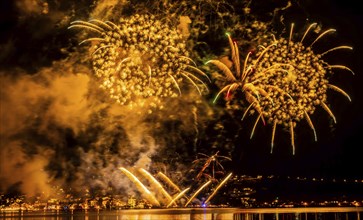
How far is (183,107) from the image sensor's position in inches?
971

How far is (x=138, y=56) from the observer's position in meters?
21.2

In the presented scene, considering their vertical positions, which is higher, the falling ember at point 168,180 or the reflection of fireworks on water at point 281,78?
the reflection of fireworks on water at point 281,78

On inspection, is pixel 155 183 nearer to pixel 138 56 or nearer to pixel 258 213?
pixel 138 56

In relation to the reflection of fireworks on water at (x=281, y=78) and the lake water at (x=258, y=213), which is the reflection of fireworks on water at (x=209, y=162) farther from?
the lake water at (x=258, y=213)

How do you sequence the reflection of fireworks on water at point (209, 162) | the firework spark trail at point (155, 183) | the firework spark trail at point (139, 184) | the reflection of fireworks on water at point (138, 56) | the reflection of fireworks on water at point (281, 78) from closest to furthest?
the reflection of fireworks on water at point (138, 56), the reflection of fireworks on water at point (281, 78), the firework spark trail at point (155, 183), the firework spark trail at point (139, 184), the reflection of fireworks on water at point (209, 162)

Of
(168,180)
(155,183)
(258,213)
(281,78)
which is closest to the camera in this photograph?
(281,78)

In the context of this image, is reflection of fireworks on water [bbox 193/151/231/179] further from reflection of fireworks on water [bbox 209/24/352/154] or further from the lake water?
the lake water

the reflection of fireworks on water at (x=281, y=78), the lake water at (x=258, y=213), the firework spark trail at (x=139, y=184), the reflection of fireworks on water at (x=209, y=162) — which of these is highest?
the reflection of fireworks on water at (x=281, y=78)

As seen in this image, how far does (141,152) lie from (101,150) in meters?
1.92

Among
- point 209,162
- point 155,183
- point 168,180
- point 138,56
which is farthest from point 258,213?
point 138,56

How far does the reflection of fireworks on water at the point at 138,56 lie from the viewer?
21.0 m

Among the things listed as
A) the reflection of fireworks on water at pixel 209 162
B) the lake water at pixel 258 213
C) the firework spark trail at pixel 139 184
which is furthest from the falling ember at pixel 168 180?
the lake water at pixel 258 213

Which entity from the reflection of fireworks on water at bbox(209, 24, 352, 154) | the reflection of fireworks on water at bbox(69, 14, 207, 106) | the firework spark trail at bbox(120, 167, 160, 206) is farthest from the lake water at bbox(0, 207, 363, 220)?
the reflection of fireworks on water at bbox(69, 14, 207, 106)

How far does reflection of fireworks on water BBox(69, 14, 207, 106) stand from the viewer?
20984 mm
